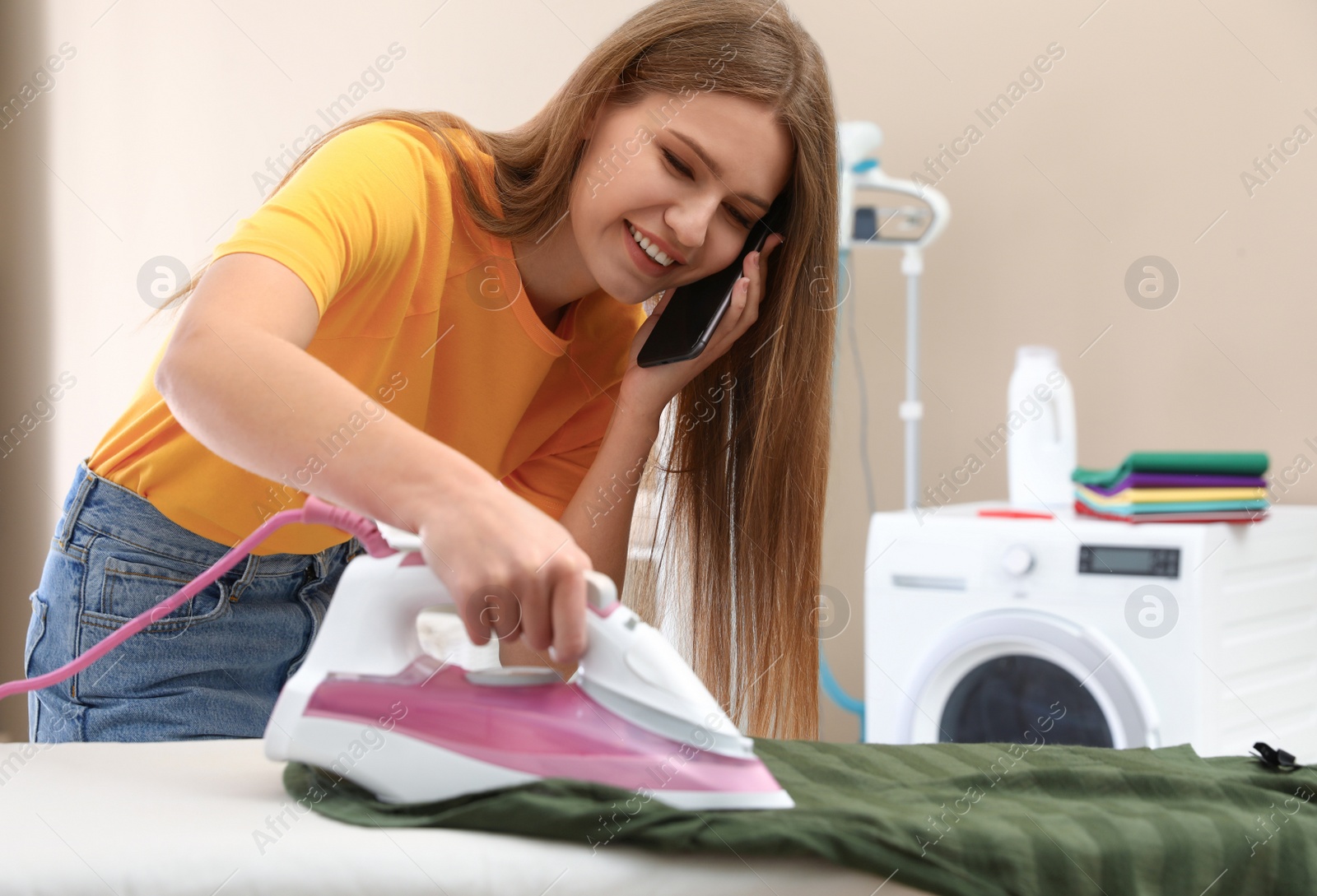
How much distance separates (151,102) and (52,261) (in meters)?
0.51

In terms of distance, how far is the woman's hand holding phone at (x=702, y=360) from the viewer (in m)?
1.11

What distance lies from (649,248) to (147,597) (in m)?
0.55

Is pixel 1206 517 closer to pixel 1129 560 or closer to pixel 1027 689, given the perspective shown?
pixel 1129 560

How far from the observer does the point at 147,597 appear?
1.00 m

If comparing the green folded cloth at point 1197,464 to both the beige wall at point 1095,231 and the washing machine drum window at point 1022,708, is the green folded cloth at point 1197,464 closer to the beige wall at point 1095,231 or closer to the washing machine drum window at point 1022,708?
the washing machine drum window at point 1022,708

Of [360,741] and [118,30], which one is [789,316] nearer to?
[360,741]

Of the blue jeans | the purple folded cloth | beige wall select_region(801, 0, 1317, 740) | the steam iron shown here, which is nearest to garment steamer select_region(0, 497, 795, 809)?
the steam iron

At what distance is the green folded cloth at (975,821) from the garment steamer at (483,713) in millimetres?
14

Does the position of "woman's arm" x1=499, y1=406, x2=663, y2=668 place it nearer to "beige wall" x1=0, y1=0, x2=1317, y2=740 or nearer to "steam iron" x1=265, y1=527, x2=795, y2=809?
"steam iron" x1=265, y1=527, x2=795, y2=809

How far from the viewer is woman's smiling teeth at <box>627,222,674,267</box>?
3.31ft

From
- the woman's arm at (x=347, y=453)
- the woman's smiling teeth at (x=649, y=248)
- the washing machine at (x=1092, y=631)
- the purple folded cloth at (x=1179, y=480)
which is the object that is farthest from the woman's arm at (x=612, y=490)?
the purple folded cloth at (x=1179, y=480)

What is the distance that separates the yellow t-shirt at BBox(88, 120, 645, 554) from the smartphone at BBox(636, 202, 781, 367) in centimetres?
8

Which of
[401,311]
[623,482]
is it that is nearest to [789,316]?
[623,482]

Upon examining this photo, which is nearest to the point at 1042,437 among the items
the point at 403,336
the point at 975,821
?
the point at 403,336
